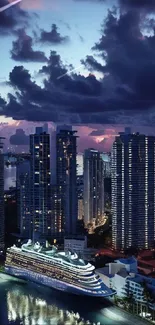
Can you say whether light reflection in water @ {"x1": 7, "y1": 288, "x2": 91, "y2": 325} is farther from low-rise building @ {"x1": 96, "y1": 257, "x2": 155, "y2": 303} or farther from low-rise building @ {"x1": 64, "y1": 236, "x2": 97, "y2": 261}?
low-rise building @ {"x1": 64, "y1": 236, "x2": 97, "y2": 261}

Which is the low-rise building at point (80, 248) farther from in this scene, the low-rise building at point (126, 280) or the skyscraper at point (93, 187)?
the skyscraper at point (93, 187)

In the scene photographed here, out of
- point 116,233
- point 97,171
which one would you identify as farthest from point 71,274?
point 97,171

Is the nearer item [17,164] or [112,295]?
[112,295]

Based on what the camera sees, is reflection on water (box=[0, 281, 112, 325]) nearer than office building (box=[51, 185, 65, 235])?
Yes

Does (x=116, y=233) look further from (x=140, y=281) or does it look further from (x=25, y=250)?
(x=140, y=281)

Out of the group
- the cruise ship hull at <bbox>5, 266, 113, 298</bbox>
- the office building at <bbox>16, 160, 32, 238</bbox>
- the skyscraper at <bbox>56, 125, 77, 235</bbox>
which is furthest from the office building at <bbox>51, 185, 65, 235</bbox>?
the cruise ship hull at <bbox>5, 266, 113, 298</bbox>
